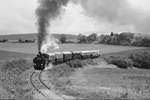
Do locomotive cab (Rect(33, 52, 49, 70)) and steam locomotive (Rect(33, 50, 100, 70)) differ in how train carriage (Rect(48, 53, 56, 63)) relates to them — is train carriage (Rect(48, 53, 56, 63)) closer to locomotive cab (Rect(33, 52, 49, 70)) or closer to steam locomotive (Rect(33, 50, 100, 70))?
steam locomotive (Rect(33, 50, 100, 70))

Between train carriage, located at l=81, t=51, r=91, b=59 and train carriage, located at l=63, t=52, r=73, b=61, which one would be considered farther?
train carriage, located at l=81, t=51, r=91, b=59

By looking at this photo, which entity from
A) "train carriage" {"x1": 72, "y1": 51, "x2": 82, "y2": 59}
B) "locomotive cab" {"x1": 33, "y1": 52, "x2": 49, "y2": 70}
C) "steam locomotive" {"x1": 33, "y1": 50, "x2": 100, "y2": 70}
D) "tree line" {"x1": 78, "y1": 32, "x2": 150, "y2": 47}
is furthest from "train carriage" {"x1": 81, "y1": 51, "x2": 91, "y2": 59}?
"tree line" {"x1": 78, "y1": 32, "x2": 150, "y2": 47}

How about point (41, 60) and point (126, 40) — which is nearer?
point (41, 60)

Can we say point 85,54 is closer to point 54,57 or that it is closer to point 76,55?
point 76,55

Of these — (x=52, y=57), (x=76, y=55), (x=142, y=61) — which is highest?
(x=52, y=57)

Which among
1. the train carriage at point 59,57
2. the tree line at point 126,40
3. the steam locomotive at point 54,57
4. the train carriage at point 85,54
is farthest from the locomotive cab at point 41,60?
the tree line at point 126,40

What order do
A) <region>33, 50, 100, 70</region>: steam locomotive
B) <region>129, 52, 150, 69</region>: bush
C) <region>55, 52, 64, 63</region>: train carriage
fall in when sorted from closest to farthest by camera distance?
1. <region>33, 50, 100, 70</region>: steam locomotive
2. <region>55, 52, 64, 63</region>: train carriage
3. <region>129, 52, 150, 69</region>: bush

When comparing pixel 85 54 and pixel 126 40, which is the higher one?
pixel 126 40

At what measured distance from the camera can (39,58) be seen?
30.3m

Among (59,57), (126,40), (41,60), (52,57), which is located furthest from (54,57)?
(126,40)

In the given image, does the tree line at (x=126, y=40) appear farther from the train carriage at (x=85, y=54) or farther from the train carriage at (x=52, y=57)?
the train carriage at (x=52, y=57)

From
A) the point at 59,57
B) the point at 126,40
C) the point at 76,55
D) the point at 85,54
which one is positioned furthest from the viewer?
the point at 126,40

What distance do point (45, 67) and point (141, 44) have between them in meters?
88.9

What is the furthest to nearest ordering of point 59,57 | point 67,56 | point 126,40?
point 126,40 → point 67,56 → point 59,57
